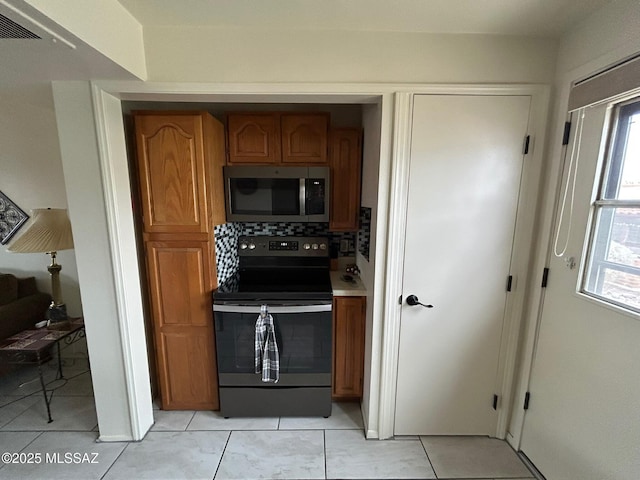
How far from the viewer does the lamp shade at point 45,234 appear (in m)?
1.82

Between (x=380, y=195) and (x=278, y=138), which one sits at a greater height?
(x=278, y=138)

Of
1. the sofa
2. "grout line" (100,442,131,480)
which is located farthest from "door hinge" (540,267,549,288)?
the sofa

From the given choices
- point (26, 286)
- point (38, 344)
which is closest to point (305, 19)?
point (38, 344)

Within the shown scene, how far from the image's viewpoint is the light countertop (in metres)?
1.87

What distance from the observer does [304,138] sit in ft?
6.37

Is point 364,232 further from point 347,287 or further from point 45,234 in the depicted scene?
point 45,234

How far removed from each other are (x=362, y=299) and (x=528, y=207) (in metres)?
1.15

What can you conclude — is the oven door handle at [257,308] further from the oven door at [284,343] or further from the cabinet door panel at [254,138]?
the cabinet door panel at [254,138]

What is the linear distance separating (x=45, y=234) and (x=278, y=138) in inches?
70.7

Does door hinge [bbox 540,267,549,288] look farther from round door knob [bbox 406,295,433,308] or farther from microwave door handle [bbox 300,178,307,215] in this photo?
microwave door handle [bbox 300,178,307,215]

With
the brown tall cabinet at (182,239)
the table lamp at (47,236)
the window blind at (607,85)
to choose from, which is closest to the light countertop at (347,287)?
the brown tall cabinet at (182,239)

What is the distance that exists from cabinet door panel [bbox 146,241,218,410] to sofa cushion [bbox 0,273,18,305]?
5.31 feet

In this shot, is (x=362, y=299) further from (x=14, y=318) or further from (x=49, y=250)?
(x=14, y=318)

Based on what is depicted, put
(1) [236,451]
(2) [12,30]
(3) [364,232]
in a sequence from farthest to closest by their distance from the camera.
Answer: (3) [364,232], (1) [236,451], (2) [12,30]
